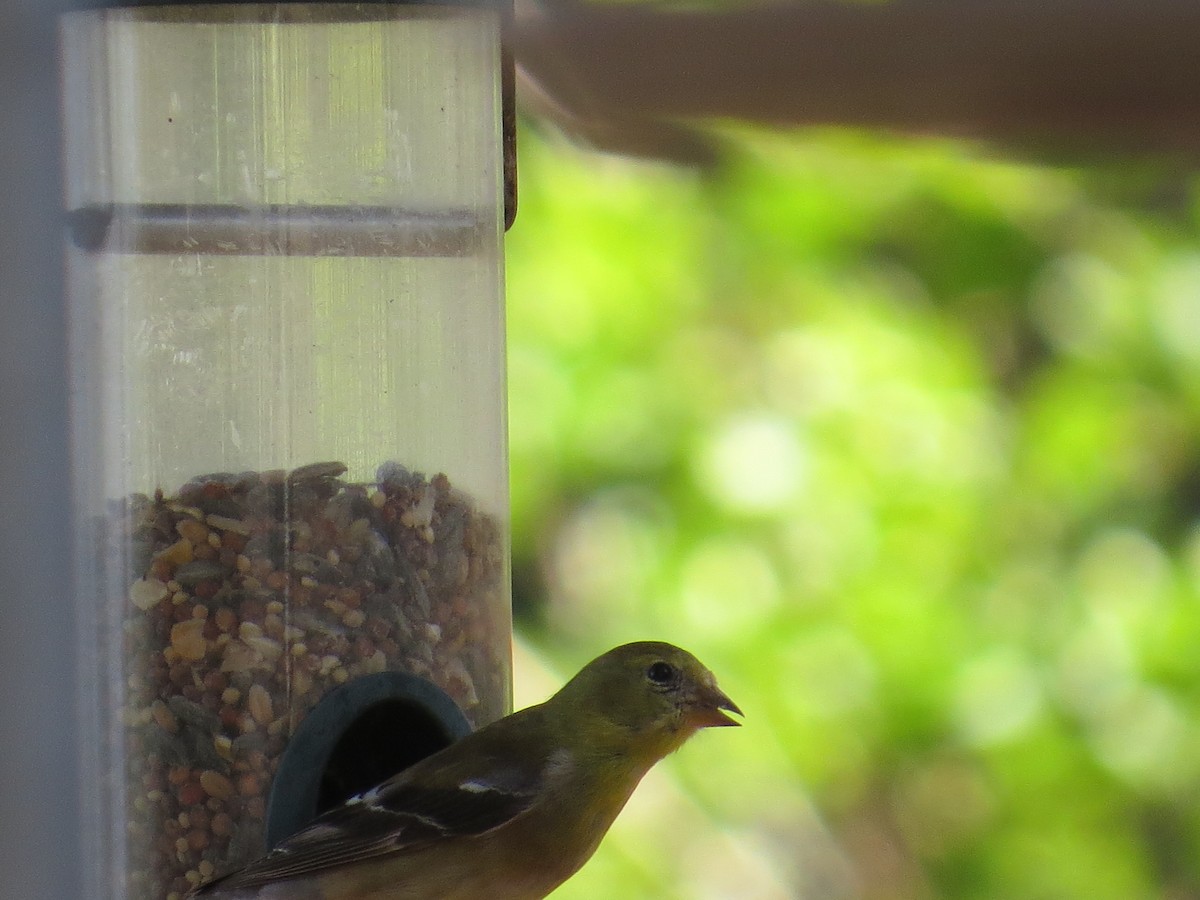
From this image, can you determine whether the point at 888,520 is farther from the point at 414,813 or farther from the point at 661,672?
the point at 414,813

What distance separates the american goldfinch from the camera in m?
2.34

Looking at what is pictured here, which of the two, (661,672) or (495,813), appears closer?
(495,813)

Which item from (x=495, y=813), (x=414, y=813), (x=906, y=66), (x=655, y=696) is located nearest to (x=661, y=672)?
(x=655, y=696)

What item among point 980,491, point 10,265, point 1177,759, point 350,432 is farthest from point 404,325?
point 1177,759

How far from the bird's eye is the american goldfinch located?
3cm

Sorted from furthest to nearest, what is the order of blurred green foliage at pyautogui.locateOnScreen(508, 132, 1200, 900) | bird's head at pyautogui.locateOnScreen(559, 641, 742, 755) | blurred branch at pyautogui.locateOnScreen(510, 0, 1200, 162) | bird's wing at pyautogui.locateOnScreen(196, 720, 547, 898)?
blurred green foliage at pyautogui.locateOnScreen(508, 132, 1200, 900), bird's head at pyautogui.locateOnScreen(559, 641, 742, 755), bird's wing at pyautogui.locateOnScreen(196, 720, 547, 898), blurred branch at pyautogui.locateOnScreen(510, 0, 1200, 162)

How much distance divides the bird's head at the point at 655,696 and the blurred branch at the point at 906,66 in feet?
5.90

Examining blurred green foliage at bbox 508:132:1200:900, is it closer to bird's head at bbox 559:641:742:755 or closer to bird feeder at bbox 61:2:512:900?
bird's head at bbox 559:641:742:755

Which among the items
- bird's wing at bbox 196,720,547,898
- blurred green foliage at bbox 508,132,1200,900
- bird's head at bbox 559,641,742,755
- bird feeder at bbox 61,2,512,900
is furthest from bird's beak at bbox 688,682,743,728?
blurred green foliage at bbox 508,132,1200,900

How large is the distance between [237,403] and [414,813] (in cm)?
64

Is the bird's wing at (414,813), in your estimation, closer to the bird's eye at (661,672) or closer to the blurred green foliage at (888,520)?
the bird's eye at (661,672)

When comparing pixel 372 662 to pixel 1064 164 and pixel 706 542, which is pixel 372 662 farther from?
pixel 706 542

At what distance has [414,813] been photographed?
2398mm

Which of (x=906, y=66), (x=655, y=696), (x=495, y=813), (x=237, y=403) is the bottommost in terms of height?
(x=495, y=813)
